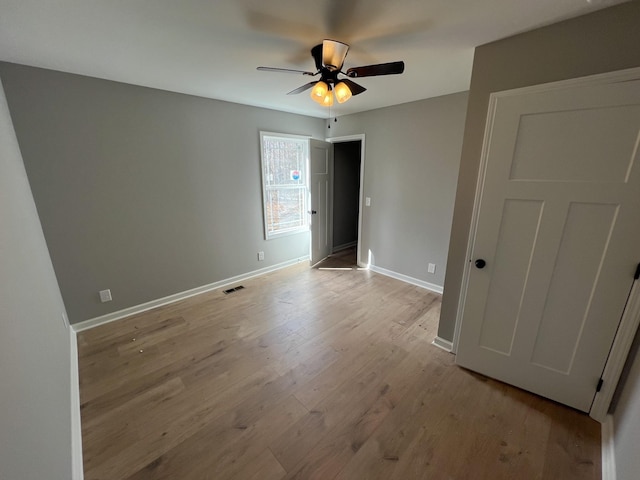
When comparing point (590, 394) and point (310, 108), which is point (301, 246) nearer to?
point (310, 108)

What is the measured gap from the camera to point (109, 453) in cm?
148

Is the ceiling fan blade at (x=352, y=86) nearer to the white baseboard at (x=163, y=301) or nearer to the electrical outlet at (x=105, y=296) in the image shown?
the white baseboard at (x=163, y=301)

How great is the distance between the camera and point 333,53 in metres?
1.68

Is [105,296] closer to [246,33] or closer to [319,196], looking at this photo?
[246,33]

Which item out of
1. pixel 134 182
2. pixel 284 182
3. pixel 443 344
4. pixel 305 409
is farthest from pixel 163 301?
pixel 443 344

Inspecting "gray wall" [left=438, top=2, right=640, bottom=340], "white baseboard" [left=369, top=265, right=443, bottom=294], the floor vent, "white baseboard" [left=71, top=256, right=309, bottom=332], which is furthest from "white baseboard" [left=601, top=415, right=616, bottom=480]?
"white baseboard" [left=71, top=256, right=309, bottom=332]

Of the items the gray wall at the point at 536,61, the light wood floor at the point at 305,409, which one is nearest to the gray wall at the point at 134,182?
the light wood floor at the point at 305,409

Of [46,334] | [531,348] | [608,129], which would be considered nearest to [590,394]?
[531,348]

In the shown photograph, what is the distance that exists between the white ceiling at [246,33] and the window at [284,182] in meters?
1.46

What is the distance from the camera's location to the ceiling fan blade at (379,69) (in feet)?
5.28

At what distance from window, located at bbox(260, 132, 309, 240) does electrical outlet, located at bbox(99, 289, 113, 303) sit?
78.6 inches

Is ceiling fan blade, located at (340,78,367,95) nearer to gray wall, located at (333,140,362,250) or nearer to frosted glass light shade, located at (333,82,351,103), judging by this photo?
frosted glass light shade, located at (333,82,351,103)

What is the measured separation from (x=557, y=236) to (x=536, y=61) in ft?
3.59

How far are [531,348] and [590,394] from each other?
384 mm
